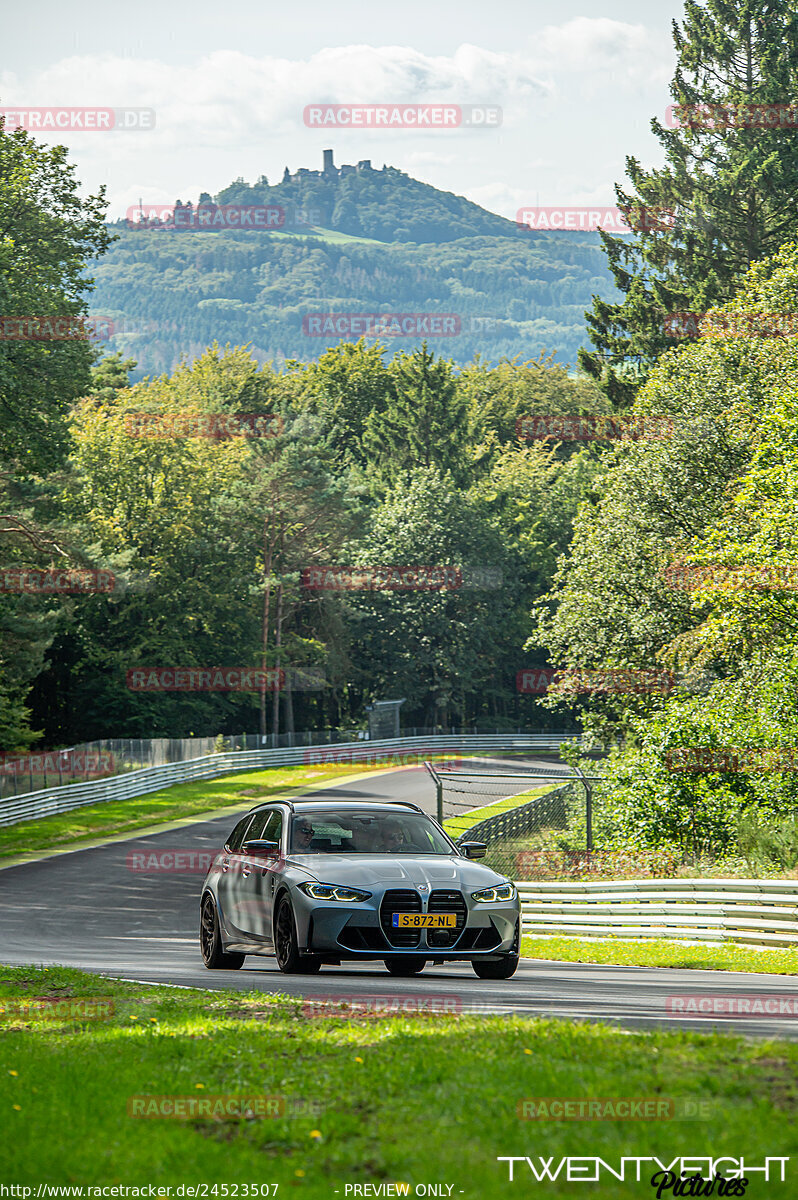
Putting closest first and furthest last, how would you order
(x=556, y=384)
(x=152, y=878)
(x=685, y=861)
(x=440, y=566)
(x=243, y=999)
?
(x=243, y=999) → (x=685, y=861) → (x=152, y=878) → (x=440, y=566) → (x=556, y=384)

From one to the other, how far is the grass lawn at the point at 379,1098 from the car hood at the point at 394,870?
2.82 m

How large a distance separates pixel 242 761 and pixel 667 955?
4736 cm

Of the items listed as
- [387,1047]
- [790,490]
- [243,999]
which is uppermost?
[790,490]

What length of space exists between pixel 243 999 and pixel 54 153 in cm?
3566

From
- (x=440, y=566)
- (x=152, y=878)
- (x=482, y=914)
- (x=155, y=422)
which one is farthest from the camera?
(x=440, y=566)

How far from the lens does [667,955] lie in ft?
53.6

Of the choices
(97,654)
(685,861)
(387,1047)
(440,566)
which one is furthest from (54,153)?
(440,566)

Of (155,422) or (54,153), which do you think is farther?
(155,422)

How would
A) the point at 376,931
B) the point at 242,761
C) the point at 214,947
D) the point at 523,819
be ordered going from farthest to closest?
the point at 242,761
the point at 523,819
the point at 214,947
the point at 376,931

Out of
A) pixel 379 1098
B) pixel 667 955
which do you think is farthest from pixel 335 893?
pixel 667 955

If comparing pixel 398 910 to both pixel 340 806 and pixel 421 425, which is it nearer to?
pixel 340 806

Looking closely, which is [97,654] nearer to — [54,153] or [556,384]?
[54,153]

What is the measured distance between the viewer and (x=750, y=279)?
40031mm

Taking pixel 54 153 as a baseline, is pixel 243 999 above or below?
below
